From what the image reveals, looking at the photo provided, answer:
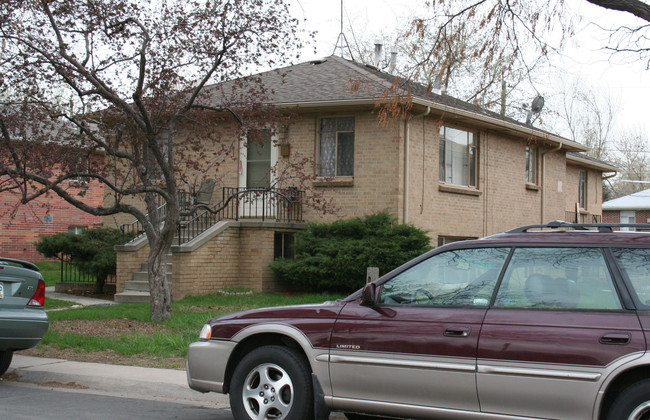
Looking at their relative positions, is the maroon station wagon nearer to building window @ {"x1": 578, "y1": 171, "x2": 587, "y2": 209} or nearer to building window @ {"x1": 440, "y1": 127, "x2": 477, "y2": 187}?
building window @ {"x1": 440, "y1": 127, "x2": 477, "y2": 187}

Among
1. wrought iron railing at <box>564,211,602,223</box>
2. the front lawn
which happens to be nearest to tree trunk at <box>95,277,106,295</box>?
the front lawn

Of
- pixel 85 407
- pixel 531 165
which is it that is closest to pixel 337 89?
pixel 531 165

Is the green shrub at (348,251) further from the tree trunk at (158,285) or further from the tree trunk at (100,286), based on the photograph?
the tree trunk at (100,286)

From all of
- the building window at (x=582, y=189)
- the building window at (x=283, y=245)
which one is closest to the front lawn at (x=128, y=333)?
the building window at (x=283, y=245)

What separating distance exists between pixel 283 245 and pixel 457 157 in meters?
5.30

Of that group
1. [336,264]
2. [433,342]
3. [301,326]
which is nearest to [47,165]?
[336,264]

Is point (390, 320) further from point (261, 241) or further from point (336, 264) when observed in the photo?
point (261, 241)

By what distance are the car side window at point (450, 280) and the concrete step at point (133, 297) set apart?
11.5 metres

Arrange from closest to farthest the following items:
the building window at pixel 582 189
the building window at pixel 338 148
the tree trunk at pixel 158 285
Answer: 1. the tree trunk at pixel 158 285
2. the building window at pixel 338 148
3. the building window at pixel 582 189

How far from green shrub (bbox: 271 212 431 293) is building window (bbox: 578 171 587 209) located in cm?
1344

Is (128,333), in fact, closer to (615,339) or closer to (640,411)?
(615,339)

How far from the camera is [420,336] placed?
206 inches

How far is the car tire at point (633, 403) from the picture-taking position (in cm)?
450

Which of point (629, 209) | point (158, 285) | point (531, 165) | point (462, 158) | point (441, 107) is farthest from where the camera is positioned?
point (629, 209)
